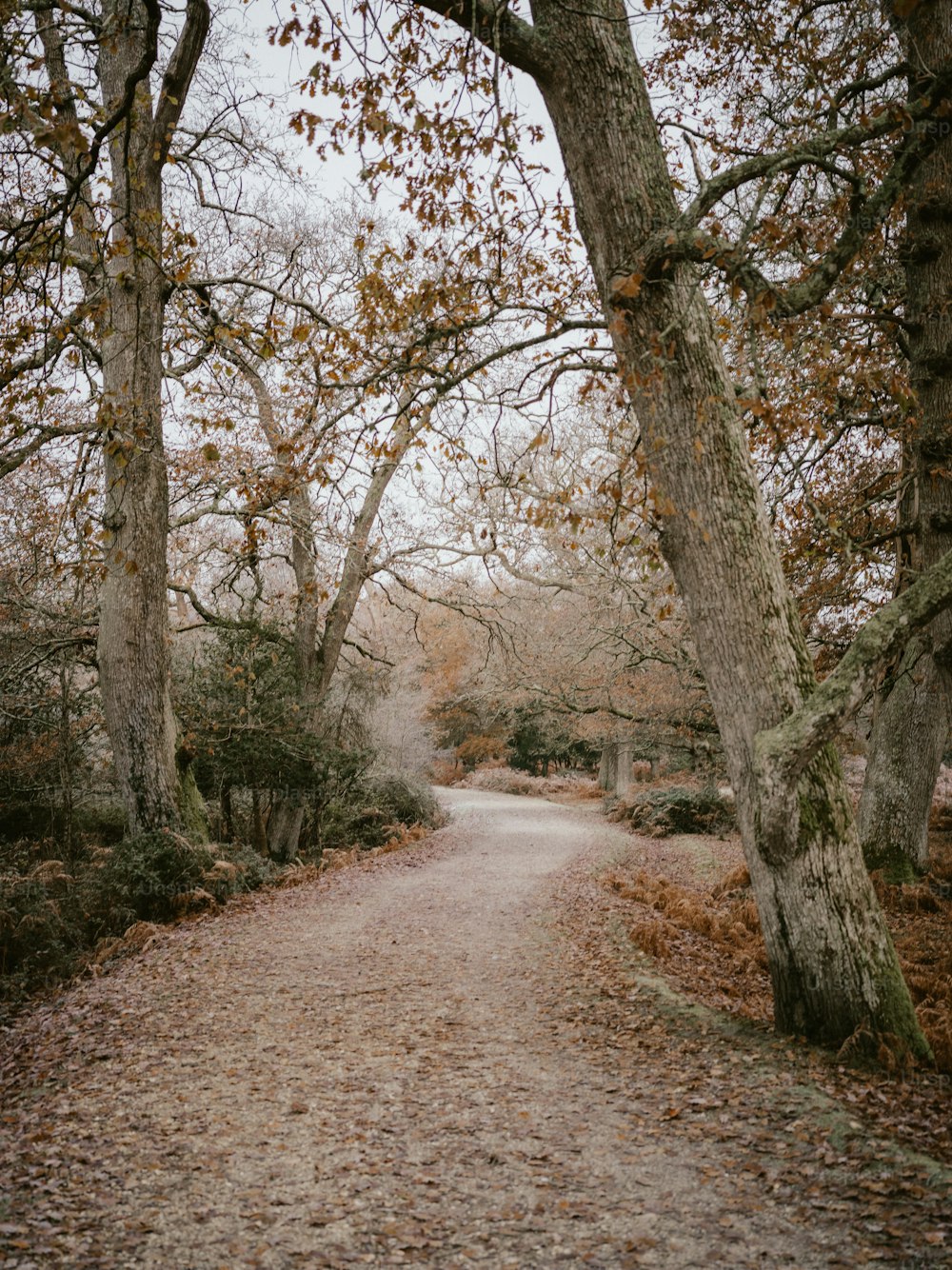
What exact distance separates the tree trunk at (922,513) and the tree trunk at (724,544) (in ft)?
8.65

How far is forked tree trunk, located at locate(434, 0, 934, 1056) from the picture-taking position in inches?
172

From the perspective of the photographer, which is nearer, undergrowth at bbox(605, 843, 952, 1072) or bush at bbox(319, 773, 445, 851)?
undergrowth at bbox(605, 843, 952, 1072)

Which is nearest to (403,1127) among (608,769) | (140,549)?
(140,549)

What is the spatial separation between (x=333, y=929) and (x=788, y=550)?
6.59m

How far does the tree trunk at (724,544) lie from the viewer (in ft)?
14.3

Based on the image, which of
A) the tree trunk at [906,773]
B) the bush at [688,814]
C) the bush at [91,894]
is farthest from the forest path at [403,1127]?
the bush at [688,814]

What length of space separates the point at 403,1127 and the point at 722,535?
12.2 ft

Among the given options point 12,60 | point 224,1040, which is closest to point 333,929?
point 224,1040

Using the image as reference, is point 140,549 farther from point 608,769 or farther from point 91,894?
point 608,769

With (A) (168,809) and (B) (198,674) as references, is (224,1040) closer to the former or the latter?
(A) (168,809)

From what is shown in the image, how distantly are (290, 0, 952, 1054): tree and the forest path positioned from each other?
0.84m

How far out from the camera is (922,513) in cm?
754

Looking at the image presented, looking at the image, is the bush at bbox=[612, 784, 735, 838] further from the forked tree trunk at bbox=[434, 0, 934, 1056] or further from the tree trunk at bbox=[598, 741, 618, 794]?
the forked tree trunk at bbox=[434, 0, 934, 1056]

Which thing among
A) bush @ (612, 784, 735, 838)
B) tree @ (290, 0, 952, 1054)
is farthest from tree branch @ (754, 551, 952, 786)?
bush @ (612, 784, 735, 838)
